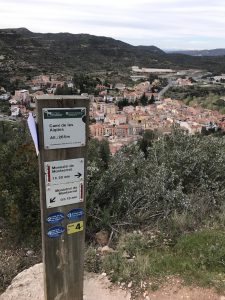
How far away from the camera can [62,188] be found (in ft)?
6.38

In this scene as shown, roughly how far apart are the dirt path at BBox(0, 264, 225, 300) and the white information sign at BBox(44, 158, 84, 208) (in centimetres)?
99

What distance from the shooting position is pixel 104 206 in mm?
4133

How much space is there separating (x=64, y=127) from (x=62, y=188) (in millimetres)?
333

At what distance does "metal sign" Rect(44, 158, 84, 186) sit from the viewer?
188 centimetres

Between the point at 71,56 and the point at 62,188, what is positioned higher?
the point at 71,56

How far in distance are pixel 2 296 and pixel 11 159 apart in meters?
2.67

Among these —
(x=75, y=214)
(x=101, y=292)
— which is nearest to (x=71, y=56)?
(x=101, y=292)

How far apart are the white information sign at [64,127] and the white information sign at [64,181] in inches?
3.9

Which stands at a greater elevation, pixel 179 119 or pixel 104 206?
pixel 104 206

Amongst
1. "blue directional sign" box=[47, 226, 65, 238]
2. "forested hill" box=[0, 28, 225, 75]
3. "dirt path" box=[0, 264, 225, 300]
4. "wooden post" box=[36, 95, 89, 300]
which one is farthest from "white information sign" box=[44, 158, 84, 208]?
"forested hill" box=[0, 28, 225, 75]

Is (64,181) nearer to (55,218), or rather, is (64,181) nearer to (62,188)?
(62,188)

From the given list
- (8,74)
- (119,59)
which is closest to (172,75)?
(119,59)

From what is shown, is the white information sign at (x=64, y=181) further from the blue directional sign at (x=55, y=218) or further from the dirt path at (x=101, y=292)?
the dirt path at (x=101, y=292)

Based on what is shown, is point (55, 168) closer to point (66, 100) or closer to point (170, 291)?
point (66, 100)
